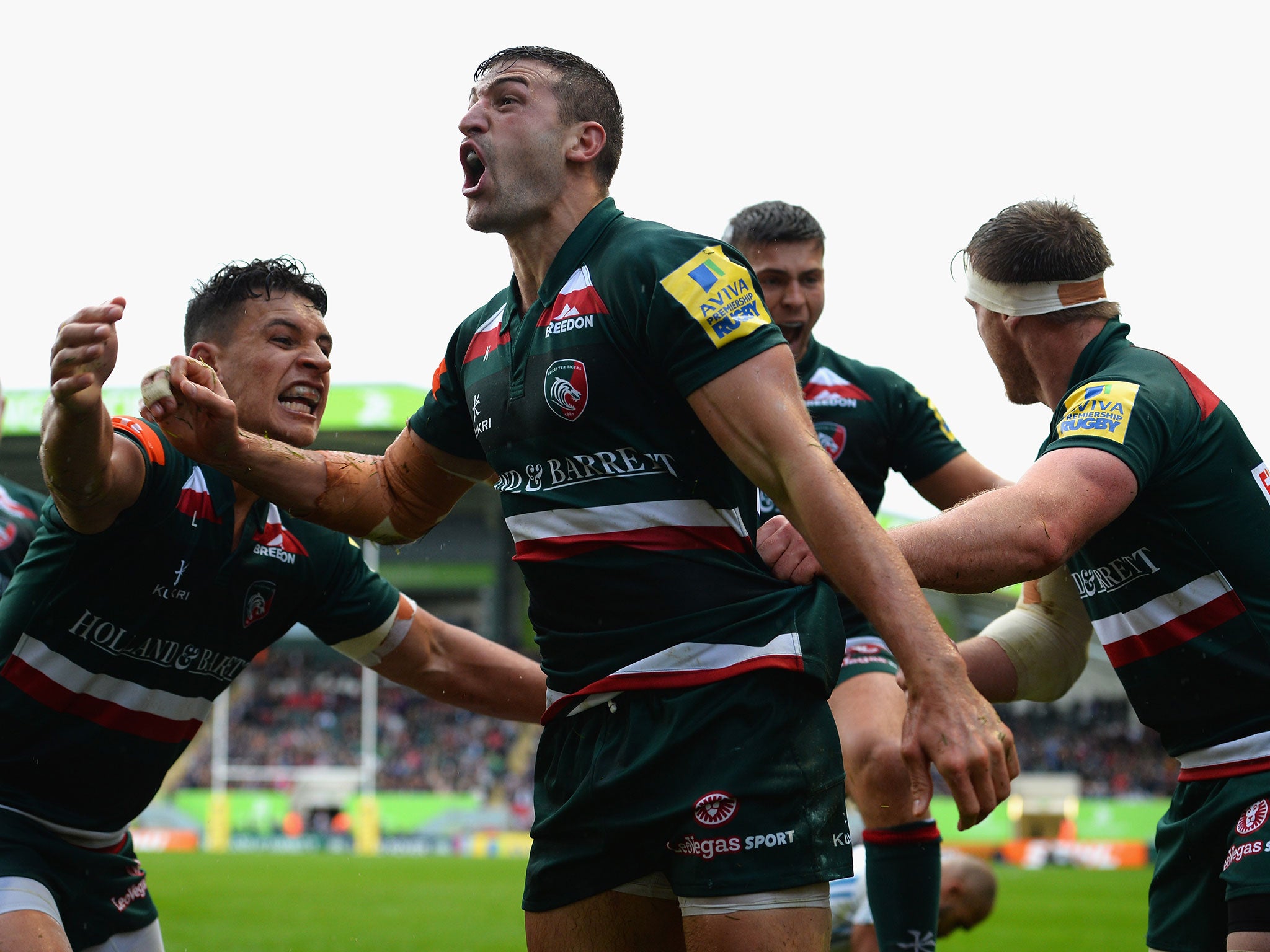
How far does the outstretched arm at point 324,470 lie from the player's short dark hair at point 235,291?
2.17ft

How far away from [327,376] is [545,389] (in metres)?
1.70

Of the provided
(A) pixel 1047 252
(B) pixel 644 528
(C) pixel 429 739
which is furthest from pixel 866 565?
(C) pixel 429 739

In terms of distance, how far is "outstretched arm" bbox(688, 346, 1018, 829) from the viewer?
8.53 feet

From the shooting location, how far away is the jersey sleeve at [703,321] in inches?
114

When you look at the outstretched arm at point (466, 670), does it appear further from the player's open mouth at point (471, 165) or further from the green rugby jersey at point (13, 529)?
the player's open mouth at point (471, 165)

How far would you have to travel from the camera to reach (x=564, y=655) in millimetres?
3162

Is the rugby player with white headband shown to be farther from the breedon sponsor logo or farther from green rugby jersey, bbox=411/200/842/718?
the breedon sponsor logo

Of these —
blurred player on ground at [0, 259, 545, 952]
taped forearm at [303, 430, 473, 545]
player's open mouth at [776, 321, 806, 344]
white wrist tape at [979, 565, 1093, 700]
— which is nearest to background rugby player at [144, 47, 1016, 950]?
taped forearm at [303, 430, 473, 545]

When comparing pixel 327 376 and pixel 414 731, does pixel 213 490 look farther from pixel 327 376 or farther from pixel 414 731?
pixel 414 731

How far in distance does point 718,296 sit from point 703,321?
0.26 ft

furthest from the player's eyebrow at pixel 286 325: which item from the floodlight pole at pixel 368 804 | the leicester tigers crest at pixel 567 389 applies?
the floodlight pole at pixel 368 804

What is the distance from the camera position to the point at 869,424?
591cm

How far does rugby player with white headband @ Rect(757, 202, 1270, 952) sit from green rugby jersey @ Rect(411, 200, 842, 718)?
15.9 inches

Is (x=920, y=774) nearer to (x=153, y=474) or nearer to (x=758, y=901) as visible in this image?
(x=758, y=901)
